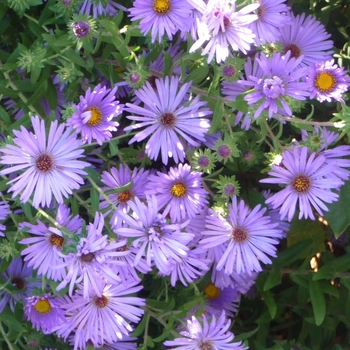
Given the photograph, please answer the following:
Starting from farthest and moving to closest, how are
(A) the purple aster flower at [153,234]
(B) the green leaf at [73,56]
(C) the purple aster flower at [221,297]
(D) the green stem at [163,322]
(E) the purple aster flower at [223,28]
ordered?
(C) the purple aster flower at [221,297], (D) the green stem at [163,322], (B) the green leaf at [73,56], (A) the purple aster flower at [153,234], (E) the purple aster flower at [223,28]

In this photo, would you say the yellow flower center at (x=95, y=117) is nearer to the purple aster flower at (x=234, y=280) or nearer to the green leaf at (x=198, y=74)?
the green leaf at (x=198, y=74)

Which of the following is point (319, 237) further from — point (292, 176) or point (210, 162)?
point (210, 162)

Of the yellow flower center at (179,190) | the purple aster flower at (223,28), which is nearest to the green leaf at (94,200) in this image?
the yellow flower center at (179,190)

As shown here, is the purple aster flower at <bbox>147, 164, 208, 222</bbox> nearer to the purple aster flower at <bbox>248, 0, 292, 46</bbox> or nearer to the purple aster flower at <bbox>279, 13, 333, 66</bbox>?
the purple aster flower at <bbox>248, 0, 292, 46</bbox>

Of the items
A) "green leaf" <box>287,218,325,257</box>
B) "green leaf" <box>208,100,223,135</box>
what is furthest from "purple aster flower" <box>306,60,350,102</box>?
"green leaf" <box>287,218,325,257</box>

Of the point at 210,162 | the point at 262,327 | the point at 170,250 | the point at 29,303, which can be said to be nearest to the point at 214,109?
the point at 210,162

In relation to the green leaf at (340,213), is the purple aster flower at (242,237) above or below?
below

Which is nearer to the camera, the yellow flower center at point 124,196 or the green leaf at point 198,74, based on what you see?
the green leaf at point 198,74
